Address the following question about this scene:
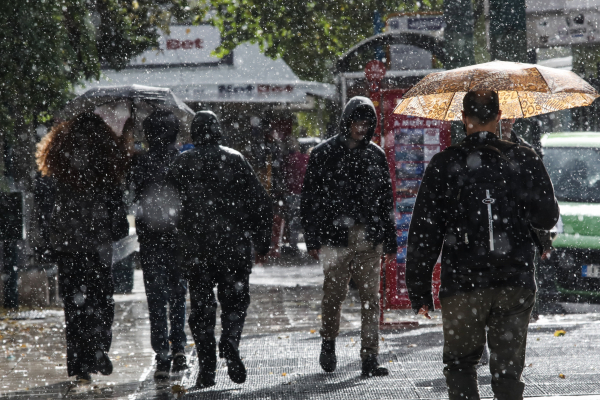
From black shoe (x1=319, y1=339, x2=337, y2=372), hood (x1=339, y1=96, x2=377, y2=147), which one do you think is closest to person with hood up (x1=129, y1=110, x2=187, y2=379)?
black shoe (x1=319, y1=339, x2=337, y2=372)

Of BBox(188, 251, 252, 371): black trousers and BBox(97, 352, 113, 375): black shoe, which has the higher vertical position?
BBox(188, 251, 252, 371): black trousers

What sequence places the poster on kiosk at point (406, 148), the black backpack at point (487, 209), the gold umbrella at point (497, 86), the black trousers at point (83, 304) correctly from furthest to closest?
the poster on kiosk at point (406, 148) → the black trousers at point (83, 304) → the gold umbrella at point (497, 86) → the black backpack at point (487, 209)

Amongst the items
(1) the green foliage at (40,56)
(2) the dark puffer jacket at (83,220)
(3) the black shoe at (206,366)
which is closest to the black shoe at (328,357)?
(3) the black shoe at (206,366)

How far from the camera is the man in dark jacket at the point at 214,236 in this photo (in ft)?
19.6

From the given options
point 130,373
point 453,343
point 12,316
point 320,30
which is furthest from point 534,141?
point 320,30

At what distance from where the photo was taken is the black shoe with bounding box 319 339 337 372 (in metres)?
6.34

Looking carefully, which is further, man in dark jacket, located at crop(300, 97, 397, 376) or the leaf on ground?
man in dark jacket, located at crop(300, 97, 397, 376)

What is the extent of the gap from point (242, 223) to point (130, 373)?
63.3 inches

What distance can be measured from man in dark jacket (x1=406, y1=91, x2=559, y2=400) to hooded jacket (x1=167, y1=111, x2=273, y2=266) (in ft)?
7.19

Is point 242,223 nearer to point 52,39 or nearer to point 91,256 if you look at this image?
point 91,256

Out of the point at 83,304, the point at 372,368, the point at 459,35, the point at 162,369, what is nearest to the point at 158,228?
the point at 83,304

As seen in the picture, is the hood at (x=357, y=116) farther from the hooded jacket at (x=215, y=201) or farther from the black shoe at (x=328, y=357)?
the black shoe at (x=328, y=357)

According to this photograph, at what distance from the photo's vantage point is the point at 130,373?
21.8 ft

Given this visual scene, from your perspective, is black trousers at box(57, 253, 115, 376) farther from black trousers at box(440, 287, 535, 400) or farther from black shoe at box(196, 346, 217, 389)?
black trousers at box(440, 287, 535, 400)
